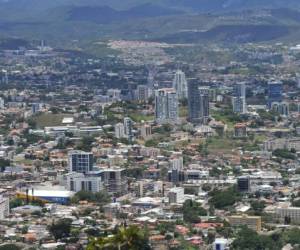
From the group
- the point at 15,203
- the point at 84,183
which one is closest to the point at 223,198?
the point at 84,183

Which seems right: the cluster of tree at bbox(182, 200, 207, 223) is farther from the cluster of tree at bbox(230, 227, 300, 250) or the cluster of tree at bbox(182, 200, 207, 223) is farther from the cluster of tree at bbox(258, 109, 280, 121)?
the cluster of tree at bbox(258, 109, 280, 121)

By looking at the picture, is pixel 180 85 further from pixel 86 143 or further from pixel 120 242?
pixel 120 242

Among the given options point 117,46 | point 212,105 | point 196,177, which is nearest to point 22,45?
point 117,46

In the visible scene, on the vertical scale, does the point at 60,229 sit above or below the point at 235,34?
below

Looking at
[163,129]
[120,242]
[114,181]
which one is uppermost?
[120,242]

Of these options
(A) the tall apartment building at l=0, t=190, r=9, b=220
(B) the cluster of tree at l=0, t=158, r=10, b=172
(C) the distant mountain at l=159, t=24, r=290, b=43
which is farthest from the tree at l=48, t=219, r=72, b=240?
(C) the distant mountain at l=159, t=24, r=290, b=43

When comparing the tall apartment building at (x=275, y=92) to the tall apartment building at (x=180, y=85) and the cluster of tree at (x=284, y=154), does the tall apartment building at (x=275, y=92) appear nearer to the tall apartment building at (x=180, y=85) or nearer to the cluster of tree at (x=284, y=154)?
the tall apartment building at (x=180, y=85)

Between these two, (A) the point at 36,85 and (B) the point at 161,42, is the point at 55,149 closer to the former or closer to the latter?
(A) the point at 36,85
